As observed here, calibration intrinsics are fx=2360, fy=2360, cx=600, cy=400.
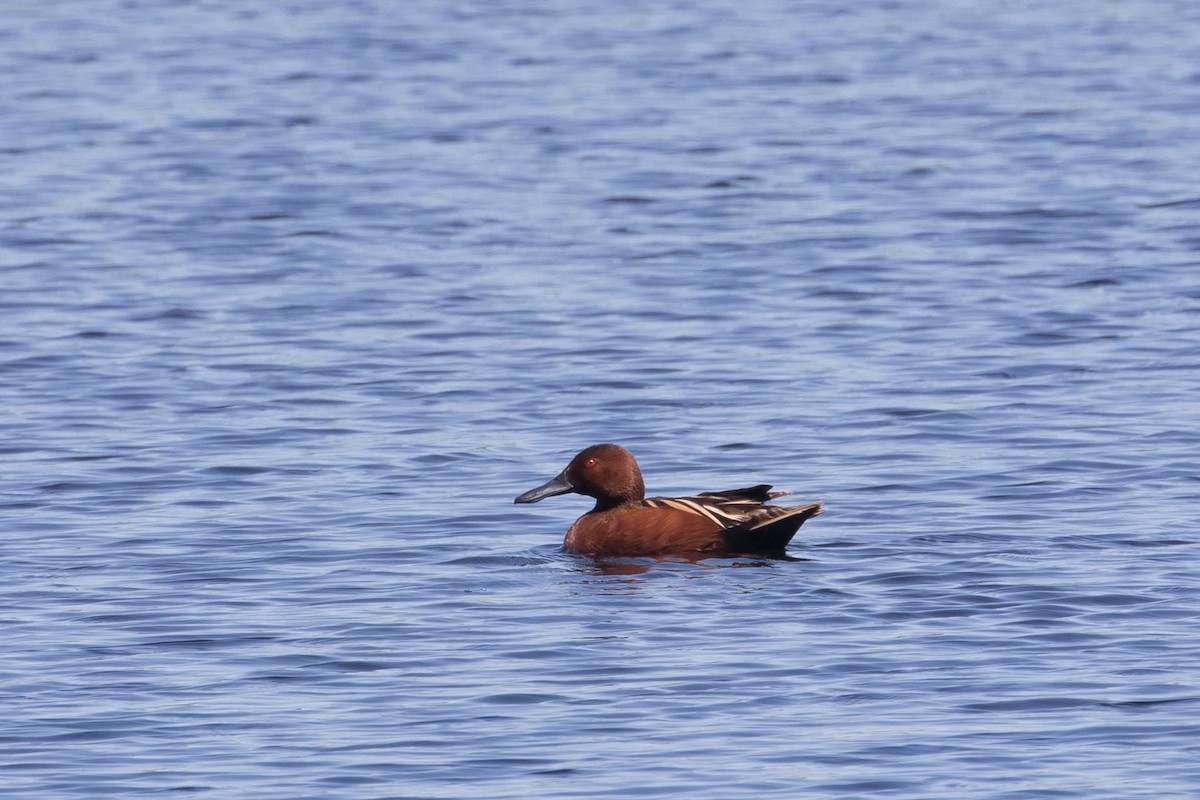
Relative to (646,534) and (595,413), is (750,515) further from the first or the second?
(595,413)

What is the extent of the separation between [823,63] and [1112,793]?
2738 cm

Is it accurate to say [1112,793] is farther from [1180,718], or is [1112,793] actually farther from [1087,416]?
[1087,416]

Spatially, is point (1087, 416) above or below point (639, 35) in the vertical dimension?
below

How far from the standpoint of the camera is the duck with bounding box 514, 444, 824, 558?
1359 cm

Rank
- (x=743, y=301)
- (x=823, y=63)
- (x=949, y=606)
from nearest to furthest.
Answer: (x=949, y=606), (x=743, y=301), (x=823, y=63)

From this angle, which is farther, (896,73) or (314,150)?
(896,73)

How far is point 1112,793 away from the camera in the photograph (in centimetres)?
949

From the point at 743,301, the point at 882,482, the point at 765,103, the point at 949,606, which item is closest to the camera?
the point at 949,606

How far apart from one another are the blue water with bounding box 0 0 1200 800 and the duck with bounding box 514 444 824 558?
0.17 metres

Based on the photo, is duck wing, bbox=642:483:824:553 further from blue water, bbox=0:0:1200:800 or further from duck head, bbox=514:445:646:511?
duck head, bbox=514:445:646:511

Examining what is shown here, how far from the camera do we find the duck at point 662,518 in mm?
13586

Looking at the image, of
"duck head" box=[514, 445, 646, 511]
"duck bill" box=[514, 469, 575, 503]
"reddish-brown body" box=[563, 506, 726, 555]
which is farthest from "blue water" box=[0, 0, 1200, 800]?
"duck head" box=[514, 445, 646, 511]

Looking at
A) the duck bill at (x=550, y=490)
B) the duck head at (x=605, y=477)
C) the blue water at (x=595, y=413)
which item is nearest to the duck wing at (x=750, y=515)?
the blue water at (x=595, y=413)

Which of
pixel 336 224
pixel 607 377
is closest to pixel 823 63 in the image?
pixel 336 224
